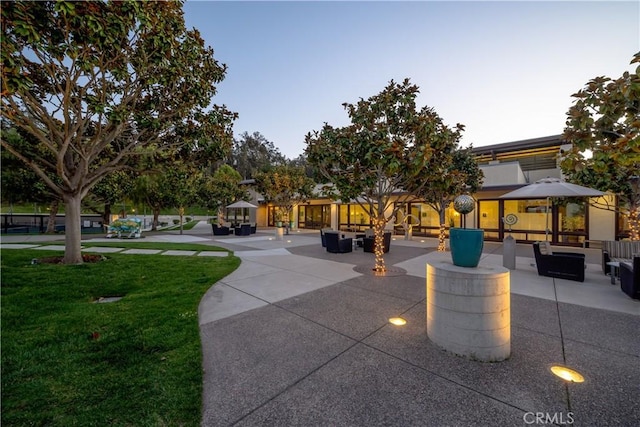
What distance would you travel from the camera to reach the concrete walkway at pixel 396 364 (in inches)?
86.6

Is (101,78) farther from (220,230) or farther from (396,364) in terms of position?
(220,230)

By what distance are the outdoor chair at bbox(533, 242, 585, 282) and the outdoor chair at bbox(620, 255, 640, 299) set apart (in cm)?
114

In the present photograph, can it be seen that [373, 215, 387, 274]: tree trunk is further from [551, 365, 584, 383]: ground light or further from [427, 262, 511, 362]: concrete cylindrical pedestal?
[551, 365, 584, 383]: ground light

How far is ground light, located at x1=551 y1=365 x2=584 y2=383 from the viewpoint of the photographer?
262cm

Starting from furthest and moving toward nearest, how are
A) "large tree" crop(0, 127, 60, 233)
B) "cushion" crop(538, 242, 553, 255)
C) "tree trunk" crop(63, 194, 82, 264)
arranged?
1. "large tree" crop(0, 127, 60, 233)
2. "tree trunk" crop(63, 194, 82, 264)
3. "cushion" crop(538, 242, 553, 255)

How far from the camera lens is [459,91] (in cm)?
1379

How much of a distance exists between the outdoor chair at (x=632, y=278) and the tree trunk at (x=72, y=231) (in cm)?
1423

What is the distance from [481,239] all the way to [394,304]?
2.21 metres

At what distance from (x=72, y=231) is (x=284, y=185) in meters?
12.6

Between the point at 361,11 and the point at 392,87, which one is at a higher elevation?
the point at 361,11

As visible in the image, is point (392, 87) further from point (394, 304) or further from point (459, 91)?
point (459, 91)

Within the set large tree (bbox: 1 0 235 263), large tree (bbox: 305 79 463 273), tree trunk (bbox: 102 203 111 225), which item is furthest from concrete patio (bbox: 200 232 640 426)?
tree trunk (bbox: 102 203 111 225)

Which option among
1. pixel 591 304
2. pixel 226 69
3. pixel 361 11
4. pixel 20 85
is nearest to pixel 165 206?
pixel 226 69

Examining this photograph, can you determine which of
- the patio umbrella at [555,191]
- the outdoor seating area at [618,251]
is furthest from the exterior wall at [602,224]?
the outdoor seating area at [618,251]
